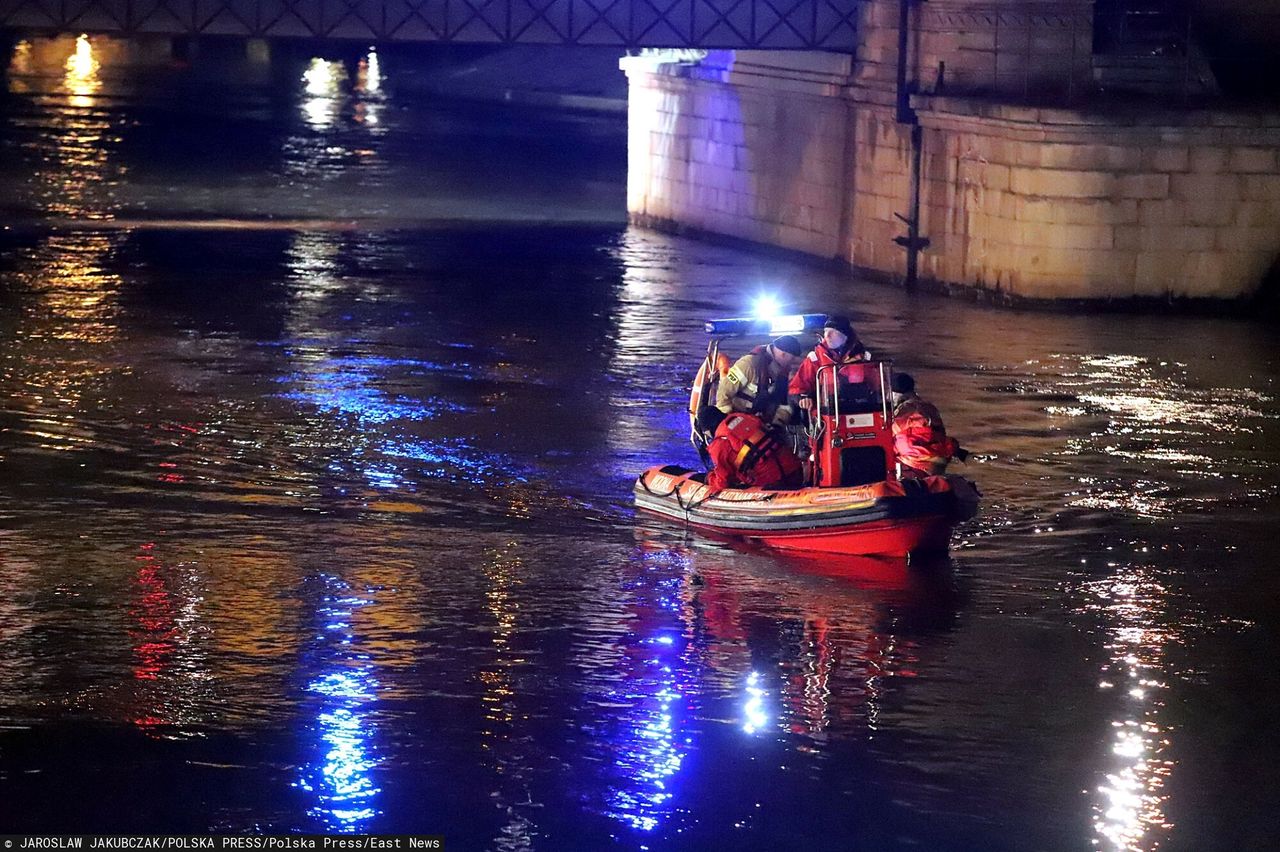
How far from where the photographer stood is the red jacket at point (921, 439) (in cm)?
1472

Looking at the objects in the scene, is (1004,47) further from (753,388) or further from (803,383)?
(803,383)

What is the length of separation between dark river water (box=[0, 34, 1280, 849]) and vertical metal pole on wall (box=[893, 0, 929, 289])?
5.92ft

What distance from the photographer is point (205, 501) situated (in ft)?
53.3

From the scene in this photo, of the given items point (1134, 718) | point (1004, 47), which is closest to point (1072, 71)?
point (1004, 47)

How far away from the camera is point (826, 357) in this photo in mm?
14977

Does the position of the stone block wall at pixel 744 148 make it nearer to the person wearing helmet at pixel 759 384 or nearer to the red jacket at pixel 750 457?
the person wearing helmet at pixel 759 384

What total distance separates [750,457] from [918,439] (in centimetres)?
132

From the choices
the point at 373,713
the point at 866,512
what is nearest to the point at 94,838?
the point at 373,713

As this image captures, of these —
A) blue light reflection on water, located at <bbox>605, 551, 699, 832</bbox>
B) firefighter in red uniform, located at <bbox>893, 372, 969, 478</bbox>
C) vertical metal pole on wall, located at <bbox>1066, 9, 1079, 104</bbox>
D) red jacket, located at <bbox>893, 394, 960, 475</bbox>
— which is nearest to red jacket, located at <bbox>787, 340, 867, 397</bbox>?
firefighter in red uniform, located at <bbox>893, 372, 969, 478</bbox>

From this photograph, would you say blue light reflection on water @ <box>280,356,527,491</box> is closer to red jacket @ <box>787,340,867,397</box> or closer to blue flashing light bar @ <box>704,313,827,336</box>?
blue flashing light bar @ <box>704,313,827,336</box>

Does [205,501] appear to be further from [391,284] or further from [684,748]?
[391,284]

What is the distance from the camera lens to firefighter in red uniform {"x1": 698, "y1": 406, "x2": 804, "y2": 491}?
15336 millimetres

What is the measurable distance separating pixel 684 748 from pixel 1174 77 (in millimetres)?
22009

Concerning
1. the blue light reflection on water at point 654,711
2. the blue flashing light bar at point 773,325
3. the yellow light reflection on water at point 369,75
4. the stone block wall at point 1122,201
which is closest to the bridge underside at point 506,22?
the stone block wall at point 1122,201
